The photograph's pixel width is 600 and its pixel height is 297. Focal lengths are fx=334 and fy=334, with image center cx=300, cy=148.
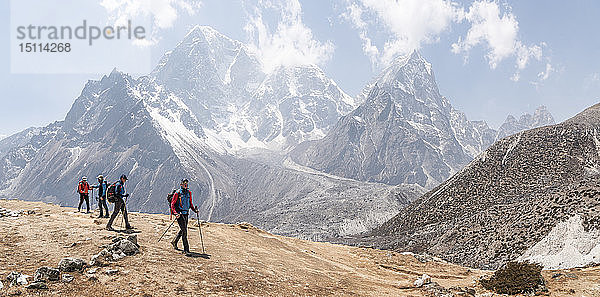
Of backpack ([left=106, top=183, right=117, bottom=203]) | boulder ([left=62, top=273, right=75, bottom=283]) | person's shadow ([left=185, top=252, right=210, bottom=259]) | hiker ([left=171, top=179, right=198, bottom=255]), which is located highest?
backpack ([left=106, top=183, right=117, bottom=203])

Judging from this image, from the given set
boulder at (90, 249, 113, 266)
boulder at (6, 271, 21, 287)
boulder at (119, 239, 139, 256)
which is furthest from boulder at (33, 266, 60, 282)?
boulder at (119, 239, 139, 256)

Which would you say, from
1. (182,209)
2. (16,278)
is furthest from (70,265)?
(182,209)

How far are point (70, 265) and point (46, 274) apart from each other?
3.78ft

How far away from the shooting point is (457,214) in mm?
79750

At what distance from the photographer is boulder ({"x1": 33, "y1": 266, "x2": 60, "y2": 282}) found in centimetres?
1121

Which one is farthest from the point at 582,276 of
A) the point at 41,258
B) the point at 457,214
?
the point at 457,214

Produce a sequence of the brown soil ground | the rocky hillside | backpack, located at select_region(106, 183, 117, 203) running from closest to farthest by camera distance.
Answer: the brown soil ground, backpack, located at select_region(106, 183, 117, 203), the rocky hillside

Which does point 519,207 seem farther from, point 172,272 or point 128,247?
point 128,247

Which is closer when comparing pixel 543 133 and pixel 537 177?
pixel 537 177

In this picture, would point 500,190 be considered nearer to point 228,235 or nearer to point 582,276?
point 582,276

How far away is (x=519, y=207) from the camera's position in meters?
64.3

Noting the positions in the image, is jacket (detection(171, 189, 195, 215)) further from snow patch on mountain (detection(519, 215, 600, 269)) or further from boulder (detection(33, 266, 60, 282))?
snow patch on mountain (detection(519, 215, 600, 269))

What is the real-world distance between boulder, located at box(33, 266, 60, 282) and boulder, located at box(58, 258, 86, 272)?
676mm

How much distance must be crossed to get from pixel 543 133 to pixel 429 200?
34.0 m
